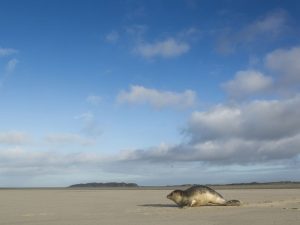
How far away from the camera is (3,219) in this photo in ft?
47.6

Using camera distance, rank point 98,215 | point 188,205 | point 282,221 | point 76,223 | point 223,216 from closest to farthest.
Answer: point 282,221
point 76,223
point 223,216
point 98,215
point 188,205

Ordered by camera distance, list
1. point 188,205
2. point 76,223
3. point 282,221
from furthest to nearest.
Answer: point 188,205, point 76,223, point 282,221

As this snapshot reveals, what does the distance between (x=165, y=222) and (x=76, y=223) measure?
2263 millimetres

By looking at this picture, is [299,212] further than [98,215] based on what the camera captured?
No

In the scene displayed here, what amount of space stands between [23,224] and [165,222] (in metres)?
3.71

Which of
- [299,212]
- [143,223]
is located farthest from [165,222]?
[299,212]

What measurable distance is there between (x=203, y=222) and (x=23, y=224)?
466 centimetres

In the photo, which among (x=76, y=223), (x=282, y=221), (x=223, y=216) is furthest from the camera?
(x=223, y=216)

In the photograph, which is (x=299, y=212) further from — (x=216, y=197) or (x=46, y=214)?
(x=46, y=214)

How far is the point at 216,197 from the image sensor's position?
61.7 feet

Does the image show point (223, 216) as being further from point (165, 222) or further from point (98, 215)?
point (98, 215)

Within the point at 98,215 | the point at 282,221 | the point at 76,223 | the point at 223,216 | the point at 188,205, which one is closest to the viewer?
the point at 282,221

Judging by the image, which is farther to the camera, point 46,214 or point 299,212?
point 46,214

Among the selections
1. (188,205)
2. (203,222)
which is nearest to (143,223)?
(203,222)
